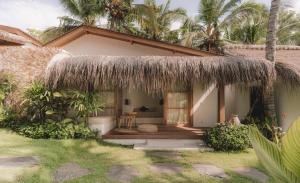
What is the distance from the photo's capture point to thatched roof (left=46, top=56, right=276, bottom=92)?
8.83 metres

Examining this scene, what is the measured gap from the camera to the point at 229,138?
8633 millimetres

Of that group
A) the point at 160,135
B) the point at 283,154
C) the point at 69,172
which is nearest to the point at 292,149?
the point at 283,154

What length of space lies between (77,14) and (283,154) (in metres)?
21.1

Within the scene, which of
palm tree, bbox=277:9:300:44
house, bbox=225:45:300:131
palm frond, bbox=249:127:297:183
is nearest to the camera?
palm frond, bbox=249:127:297:183

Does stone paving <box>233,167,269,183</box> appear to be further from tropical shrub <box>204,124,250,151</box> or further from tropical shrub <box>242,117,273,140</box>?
tropical shrub <box>242,117,273,140</box>

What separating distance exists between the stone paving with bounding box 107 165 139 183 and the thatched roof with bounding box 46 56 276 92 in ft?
10.1

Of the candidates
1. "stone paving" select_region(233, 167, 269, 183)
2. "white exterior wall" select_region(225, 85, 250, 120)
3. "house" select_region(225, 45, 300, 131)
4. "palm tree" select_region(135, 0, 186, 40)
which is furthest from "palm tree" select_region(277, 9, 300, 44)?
"stone paving" select_region(233, 167, 269, 183)

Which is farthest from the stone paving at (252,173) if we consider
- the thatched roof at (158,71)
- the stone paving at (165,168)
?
the thatched roof at (158,71)

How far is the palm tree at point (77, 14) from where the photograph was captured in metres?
19.9

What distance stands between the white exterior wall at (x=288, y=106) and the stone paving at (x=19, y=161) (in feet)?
30.0

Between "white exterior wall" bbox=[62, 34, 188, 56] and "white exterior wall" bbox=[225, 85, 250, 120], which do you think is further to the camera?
"white exterior wall" bbox=[225, 85, 250, 120]

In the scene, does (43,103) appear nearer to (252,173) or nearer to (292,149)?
(252,173)

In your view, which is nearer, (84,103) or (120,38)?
(84,103)

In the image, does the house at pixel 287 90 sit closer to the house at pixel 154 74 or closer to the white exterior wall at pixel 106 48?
the house at pixel 154 74
